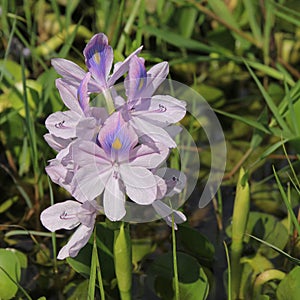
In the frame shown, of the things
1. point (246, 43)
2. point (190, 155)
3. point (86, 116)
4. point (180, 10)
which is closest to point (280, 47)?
point (246, 43)

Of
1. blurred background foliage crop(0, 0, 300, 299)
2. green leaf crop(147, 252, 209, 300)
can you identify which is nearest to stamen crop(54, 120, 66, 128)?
blurred background foliage crop(0, 0, 300, 299)

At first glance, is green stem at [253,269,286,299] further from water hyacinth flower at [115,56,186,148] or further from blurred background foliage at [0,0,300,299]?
water hyacinth flower at [115,56,186,148]

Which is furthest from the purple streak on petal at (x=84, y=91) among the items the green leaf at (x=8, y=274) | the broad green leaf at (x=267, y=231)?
the broad green leaf at (x=267, y=231)

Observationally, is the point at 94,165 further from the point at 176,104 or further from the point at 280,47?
the point at 280,47

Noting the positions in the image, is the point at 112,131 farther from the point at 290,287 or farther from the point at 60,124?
the point at 290,287

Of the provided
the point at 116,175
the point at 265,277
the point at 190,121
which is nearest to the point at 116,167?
the point at 116,175

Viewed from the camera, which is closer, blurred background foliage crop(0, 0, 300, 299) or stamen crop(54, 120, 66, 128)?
stamen crop(54, 120, 66, 128)
